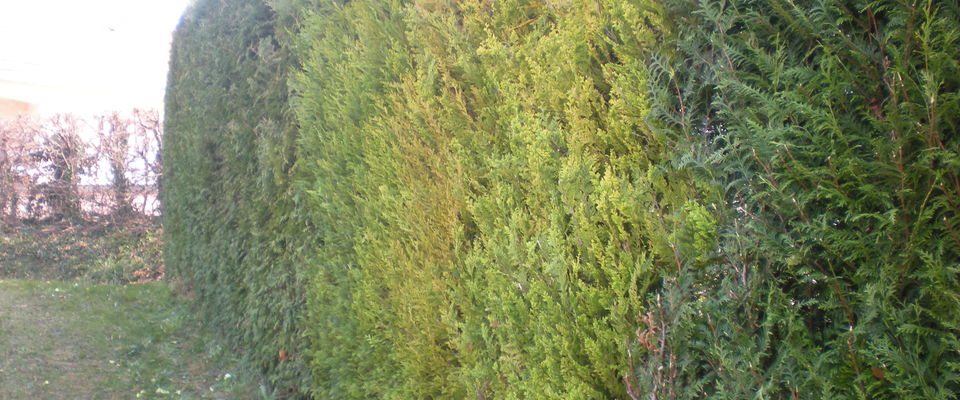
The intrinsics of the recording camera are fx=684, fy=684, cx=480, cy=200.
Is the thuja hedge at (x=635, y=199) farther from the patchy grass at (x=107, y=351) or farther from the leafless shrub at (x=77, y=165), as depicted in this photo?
the leafless shrub at (x=77, y=165)

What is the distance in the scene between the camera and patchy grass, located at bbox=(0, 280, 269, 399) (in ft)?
20.3

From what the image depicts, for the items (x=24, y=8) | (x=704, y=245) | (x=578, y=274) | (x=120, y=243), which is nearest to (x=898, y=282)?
(x=704, y=245)

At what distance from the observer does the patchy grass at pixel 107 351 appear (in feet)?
20.3

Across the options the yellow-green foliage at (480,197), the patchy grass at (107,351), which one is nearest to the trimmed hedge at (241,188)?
the patchy grass at (107,351)

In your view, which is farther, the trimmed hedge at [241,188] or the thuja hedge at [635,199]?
the trimmed hedge at [241,188]

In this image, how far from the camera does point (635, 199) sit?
2.24 metres

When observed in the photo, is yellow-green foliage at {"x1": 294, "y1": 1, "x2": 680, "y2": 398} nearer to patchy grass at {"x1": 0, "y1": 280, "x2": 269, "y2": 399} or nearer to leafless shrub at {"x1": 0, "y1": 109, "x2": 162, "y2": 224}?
patchy grass at {"x1": 0, "y1": 280, "x2": 269, "y2": 399}

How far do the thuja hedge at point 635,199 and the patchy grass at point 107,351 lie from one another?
225 centimetres

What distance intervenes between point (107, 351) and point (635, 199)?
705cm

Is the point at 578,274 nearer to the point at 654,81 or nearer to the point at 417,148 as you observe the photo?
the point at 654,81

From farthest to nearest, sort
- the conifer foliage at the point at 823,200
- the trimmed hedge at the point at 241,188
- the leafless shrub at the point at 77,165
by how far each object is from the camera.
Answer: the leafless shrub at the point at 77,165 → the trimmed hedge at the point at 241,188 → the conifer foliage at the point at 823,200

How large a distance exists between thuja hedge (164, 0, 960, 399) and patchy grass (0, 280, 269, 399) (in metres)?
2.25

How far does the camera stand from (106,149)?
14.6 metres

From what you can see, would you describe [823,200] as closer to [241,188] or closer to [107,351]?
[241,188]
